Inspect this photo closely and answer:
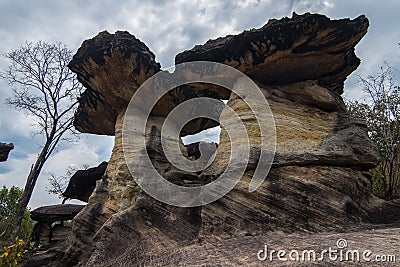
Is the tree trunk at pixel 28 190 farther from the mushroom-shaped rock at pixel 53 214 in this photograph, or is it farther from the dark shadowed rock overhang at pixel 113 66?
the dark shadowed rock overhang at pixel 113 66

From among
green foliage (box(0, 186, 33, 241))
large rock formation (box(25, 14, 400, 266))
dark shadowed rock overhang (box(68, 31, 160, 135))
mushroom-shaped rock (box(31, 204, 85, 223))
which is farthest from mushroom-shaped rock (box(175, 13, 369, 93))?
green foliage (box(0, 186, 33, 241))

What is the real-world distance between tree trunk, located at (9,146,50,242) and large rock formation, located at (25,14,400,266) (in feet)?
18.8

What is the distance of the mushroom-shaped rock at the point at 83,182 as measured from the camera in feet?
44.2

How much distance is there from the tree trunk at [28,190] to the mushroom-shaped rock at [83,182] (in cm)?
178

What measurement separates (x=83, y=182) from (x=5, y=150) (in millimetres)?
4695

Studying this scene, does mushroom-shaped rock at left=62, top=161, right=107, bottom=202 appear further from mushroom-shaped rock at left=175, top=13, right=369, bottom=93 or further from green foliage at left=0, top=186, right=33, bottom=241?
→ green foliage at left=0, top=186, right=33, bottom=241

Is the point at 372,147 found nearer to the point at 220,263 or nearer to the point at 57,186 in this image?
the point at 220,263

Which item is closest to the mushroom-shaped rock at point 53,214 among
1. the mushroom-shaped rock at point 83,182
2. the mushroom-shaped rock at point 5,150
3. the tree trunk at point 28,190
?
the tree trunk at point 28,190

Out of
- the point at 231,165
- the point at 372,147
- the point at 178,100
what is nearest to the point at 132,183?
the point at 178,100

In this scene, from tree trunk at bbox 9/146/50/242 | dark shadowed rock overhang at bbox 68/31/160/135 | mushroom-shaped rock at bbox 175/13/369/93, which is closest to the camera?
mushroom-shaped rock at bbox 175/13/369/93

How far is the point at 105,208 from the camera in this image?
27.6 feet

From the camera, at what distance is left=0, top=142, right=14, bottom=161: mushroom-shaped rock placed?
583 inches

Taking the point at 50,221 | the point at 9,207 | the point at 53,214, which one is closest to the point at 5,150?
the point at 53,214

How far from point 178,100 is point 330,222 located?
5731 millimetres
